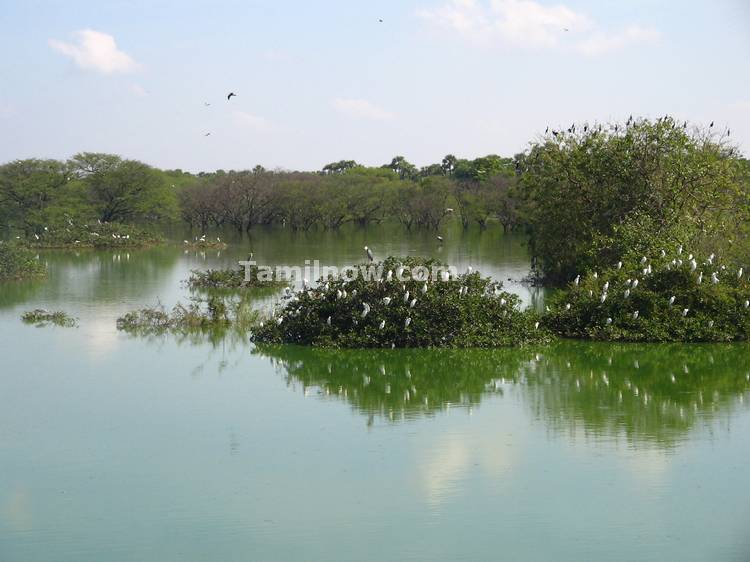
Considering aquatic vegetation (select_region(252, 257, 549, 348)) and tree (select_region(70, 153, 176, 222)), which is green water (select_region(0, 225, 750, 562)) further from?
tree (select_region(70, 153, 176, 222))

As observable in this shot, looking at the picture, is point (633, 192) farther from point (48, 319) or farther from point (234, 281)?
point (48, 319)

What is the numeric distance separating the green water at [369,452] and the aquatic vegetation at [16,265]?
9.79 metres

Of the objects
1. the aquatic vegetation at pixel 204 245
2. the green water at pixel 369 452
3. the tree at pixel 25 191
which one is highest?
the tree at pixel 25 191

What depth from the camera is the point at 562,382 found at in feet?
38.7

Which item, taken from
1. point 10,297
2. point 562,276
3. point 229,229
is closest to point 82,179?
point 229,229

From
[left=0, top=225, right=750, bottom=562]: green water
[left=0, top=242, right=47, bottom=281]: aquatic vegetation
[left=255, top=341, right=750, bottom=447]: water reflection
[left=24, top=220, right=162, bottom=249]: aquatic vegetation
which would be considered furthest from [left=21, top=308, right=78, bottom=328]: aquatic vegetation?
[left=24, top=220, right=162, bottom=249]: aquatic vegetation

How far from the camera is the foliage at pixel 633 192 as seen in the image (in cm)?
1736

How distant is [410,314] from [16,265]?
14.3 m

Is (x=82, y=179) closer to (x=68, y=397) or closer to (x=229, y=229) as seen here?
(x=229, y=229)

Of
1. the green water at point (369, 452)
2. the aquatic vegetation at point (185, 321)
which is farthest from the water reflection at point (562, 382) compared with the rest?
the aquatic vegetation at point (185, 321)

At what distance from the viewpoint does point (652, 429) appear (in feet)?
31.8

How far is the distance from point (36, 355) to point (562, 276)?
37.5ft

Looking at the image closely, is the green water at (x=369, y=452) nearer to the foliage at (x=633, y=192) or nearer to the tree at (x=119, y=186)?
the foliage at (x=633, y=192)

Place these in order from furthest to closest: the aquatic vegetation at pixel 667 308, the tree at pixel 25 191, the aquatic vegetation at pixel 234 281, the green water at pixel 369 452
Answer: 1. the tree at pixel 25 191
2. the aquatic vegetation at pixel 234 281
3. the aquatic vegetation at pixel 667 308
4. the green water at pixel 369 452
